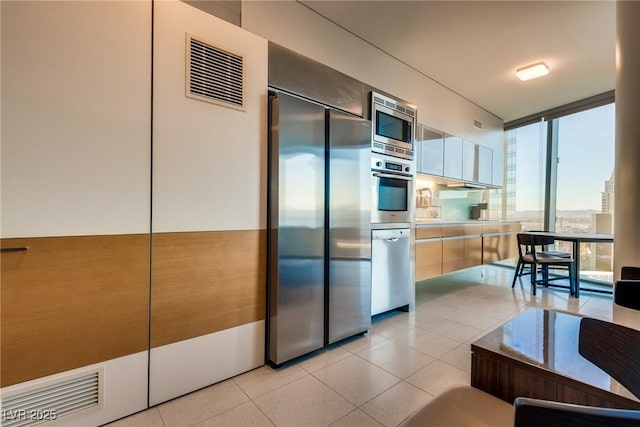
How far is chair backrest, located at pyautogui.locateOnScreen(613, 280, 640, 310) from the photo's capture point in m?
1.10

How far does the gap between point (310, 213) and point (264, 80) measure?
3.38ft

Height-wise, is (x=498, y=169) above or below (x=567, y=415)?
above

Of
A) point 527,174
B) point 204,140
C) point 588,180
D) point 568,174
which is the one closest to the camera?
point 204,140

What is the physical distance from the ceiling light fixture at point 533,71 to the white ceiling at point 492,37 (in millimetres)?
69

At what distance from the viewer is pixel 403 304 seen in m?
3.03

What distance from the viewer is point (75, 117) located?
4.44 ft

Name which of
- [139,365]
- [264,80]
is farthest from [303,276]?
[264,80]

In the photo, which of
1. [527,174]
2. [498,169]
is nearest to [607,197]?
[527,174]

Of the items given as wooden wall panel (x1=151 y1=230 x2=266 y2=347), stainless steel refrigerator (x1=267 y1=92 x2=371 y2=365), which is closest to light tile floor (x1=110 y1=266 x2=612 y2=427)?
stainless steel refrigerator (x1=267 y1=92 x2=371 y2=365)

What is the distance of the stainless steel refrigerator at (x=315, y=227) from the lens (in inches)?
77.8

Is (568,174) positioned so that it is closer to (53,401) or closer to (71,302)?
(71,302)

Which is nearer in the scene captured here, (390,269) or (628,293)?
(628,293)

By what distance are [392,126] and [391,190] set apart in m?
0.69

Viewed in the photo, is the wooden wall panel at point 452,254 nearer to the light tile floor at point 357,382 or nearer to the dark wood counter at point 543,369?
the light tile floor at point 357,382
